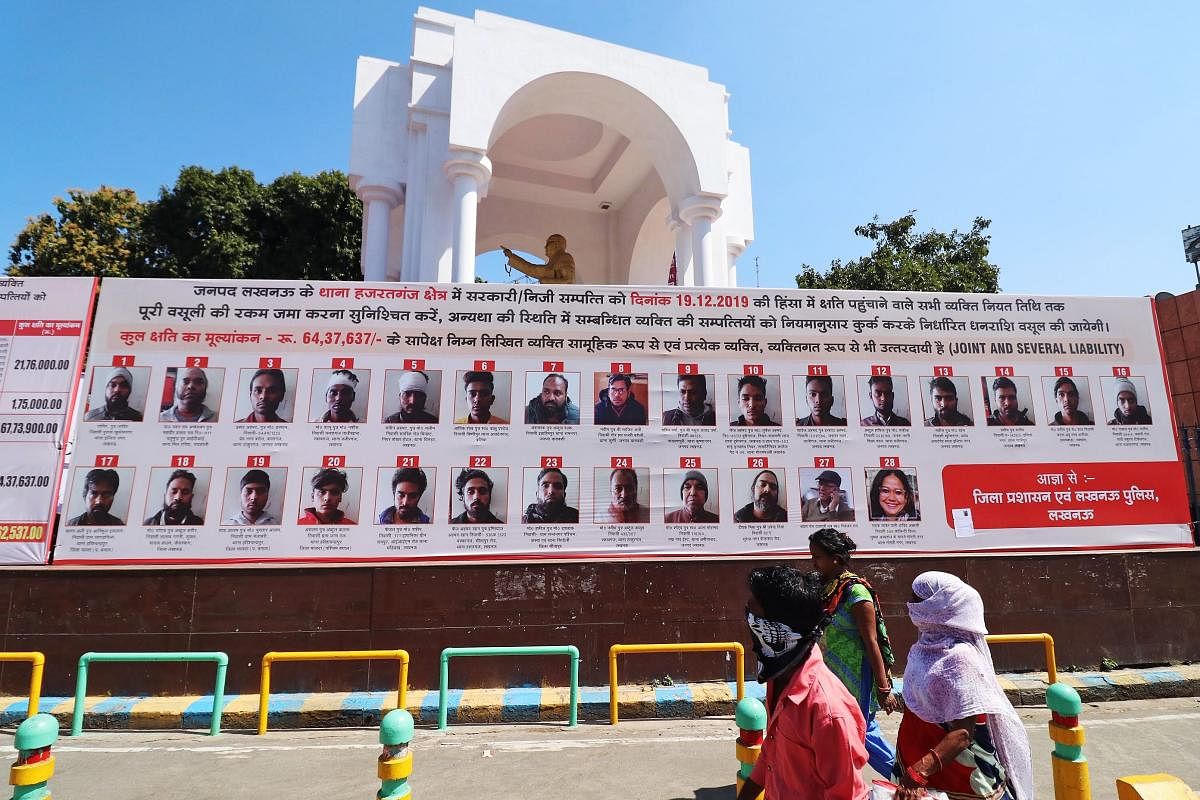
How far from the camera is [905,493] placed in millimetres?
6992

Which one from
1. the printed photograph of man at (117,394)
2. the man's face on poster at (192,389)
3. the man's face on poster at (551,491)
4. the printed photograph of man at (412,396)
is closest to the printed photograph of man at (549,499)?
the man's face on poster at (551,491)

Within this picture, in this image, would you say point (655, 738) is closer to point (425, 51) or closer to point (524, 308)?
point (524, 308)

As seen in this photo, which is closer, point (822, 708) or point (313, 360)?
point (822, 708)

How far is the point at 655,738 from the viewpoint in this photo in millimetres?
5324

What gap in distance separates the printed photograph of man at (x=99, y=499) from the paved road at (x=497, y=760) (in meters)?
1.97

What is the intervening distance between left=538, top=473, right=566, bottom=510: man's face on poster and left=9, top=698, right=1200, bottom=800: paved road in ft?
6.63

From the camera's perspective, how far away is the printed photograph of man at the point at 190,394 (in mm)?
6613

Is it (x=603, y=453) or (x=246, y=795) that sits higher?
(x=603, y=453)

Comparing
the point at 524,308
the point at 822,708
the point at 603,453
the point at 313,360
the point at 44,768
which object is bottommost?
the point at 44,768

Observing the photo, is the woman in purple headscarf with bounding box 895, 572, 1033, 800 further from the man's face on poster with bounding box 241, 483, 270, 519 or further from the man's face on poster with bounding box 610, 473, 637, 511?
the man's face on poster with bounding box 241, 483, 270, 519

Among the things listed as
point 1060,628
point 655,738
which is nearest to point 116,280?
point 655,738

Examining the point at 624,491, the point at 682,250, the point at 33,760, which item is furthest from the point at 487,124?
the point at 33,760

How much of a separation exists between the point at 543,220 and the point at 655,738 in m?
15.0

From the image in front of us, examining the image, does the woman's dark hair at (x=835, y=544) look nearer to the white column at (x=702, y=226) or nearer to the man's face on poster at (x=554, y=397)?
the man's face on poster at (x=554, y=397)
